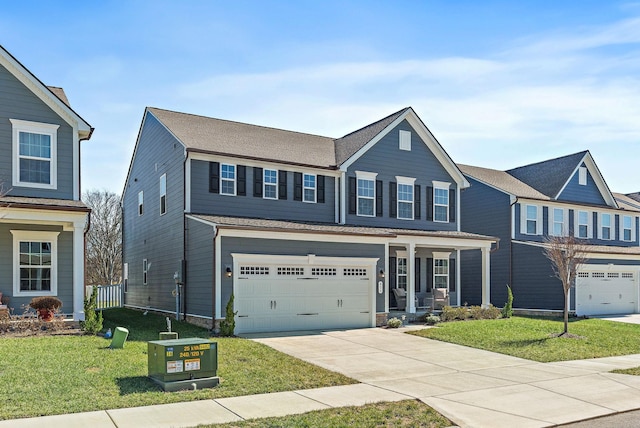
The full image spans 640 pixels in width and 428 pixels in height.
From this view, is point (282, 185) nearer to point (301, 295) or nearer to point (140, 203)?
point (301, 295)

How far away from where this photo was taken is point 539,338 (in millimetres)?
18953

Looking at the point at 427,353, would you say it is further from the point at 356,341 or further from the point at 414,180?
the point at 414,180

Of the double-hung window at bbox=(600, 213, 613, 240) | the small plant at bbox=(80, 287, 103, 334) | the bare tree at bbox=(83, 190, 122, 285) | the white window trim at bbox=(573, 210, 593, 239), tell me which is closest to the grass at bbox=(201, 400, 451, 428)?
the small plant at bbox=(80, 287, 103, 334)

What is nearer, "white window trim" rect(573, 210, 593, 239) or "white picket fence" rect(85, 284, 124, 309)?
"white picket fence" rect(85, 284, 124, 309)

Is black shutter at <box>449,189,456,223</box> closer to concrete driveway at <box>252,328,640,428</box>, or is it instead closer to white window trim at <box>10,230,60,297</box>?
concrete driveway at <box>252,328,640,428</box>

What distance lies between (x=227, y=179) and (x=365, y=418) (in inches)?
565

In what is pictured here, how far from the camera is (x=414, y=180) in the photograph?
Answer: 26.8m

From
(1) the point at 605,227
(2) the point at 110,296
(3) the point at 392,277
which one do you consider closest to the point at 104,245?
(2) the point at 110,296

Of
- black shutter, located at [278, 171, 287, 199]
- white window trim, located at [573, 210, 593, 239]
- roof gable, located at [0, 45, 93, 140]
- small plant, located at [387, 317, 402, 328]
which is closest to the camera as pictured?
roof gable, located at [0, 45, 93, 140]

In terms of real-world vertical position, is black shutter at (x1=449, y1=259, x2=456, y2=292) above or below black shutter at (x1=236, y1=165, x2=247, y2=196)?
below

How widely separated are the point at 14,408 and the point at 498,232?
2595 centimetres

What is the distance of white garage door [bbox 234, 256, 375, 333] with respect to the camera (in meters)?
19.1

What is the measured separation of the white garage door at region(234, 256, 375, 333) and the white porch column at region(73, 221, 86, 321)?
4.51 meters

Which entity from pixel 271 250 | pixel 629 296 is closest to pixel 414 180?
pixel 271 250
